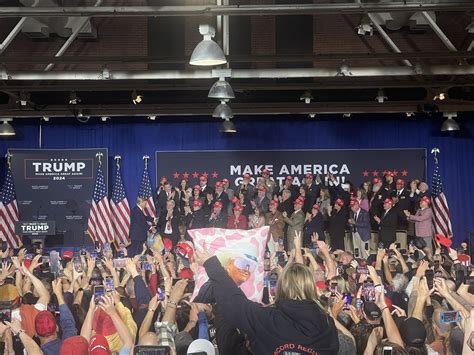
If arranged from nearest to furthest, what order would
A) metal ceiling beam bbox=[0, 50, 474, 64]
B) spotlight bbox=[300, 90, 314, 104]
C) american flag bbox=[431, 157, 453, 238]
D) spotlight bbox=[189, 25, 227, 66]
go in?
spotlight bbox=[189, 25, 227, 66]
metal ceiling beam bbox=[0, 50, 474, 64]
spotlight bbox=[300, 90, 314, 104]
american flag bbox=[431, 157, 453, 238]

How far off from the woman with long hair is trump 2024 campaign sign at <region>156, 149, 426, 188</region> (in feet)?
49.3

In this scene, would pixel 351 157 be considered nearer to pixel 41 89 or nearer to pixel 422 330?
pixel 41 89

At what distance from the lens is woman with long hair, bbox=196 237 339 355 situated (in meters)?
3.80

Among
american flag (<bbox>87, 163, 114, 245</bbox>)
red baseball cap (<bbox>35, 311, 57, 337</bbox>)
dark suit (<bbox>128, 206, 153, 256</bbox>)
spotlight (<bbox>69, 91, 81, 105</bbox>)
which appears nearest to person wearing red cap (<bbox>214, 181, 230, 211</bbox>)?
dark suit (<bbox>128, 206, 153, 256</bbox>)

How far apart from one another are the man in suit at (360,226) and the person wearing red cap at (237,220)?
2.44 metres

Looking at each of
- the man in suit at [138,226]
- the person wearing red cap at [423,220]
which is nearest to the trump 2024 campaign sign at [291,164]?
the man in suit at [138,226]

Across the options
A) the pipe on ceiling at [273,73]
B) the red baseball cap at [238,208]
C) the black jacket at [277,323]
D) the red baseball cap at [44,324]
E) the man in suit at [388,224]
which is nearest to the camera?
the black jacket at [277,323]

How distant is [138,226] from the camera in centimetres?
1809

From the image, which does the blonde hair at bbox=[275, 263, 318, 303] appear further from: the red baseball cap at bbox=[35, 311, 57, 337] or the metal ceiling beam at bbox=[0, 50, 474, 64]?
the metal ceiling beam at bbox=[0, 50, 474, 64]

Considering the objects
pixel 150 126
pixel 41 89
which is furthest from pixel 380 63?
pixel 41 89

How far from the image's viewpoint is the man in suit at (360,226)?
17.3 m

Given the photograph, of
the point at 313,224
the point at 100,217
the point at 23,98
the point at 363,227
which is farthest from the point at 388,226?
the point at 23,98

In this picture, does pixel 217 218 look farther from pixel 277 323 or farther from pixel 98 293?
pixel 277 323

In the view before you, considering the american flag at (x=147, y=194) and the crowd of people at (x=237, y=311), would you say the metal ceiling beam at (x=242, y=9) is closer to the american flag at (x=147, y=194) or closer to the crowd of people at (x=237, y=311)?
the crowd of people at (x=237, y=311)
